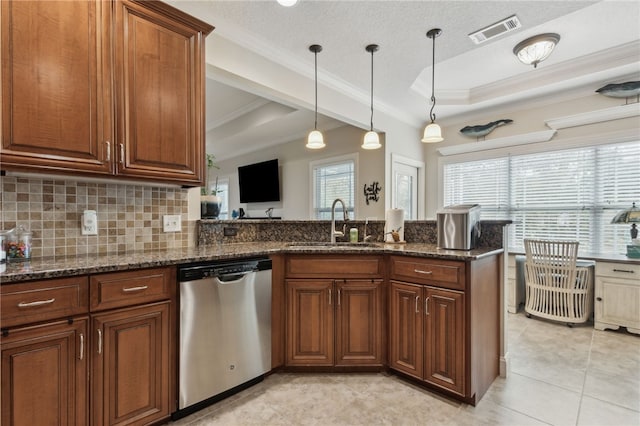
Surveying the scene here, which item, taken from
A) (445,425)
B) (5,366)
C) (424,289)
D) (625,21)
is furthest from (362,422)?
(625,21)

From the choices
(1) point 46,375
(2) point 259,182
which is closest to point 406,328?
(1) point 46,375

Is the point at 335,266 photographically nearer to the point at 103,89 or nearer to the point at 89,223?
the point at 89,223

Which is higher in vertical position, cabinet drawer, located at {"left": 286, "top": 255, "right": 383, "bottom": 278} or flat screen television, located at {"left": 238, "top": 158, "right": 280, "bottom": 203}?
flat screen television, located at {"left": 238, "top": 158, "right": 280, "bottom": 203}

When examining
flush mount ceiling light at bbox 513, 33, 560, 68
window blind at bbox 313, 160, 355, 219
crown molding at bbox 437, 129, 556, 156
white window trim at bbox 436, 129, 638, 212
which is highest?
flush mount ceiling light at bbox 513, 33, 560, 68

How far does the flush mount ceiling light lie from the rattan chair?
74.1 inches

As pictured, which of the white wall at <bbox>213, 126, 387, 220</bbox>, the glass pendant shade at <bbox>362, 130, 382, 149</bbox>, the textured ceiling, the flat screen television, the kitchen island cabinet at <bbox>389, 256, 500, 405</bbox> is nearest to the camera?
the kitchen island cabinet at <bbox>389, 256, 500, 405</bbox>

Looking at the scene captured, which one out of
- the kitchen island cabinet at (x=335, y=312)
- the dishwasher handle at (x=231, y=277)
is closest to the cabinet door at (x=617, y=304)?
the kitchen island cabinet at (x=335, y=312)

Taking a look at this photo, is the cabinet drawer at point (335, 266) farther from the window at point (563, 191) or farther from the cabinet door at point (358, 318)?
the window at point (563, 191)

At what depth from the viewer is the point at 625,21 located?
2.52 m

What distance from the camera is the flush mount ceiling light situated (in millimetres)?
2709

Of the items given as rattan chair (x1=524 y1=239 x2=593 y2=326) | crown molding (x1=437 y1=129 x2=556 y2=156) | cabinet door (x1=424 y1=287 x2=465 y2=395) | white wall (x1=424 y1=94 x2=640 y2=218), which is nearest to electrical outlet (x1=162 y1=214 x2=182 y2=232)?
cabinet door (x1=424 y1=287 x2=465 y2=395)

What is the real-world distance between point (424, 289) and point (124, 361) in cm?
175

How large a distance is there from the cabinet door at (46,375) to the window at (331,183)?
147 inches

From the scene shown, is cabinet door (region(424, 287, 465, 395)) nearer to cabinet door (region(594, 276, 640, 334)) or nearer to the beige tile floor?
the beige tile floor
